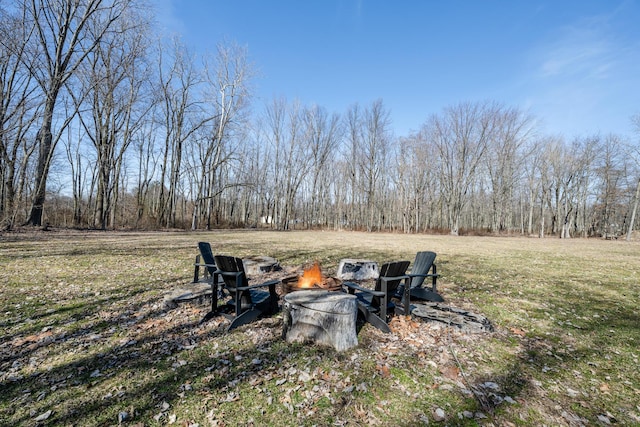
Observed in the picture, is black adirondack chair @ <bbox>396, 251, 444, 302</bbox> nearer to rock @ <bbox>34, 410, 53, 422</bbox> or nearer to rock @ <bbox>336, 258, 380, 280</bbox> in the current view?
rock @ <bbox>336, 258, 380, 280</bbox>

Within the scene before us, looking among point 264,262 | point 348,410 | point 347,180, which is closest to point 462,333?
point 348,410

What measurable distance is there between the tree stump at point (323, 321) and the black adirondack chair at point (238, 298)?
79 centimetres

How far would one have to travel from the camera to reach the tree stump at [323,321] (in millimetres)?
3615

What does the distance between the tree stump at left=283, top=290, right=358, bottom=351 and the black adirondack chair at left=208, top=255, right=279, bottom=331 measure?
0.79 meters

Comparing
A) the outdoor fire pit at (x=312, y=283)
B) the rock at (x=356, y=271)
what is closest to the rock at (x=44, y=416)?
the outdoor fire pit at (x=312, y=283)

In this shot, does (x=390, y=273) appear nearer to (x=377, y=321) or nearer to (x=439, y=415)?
(x=377, y=321)

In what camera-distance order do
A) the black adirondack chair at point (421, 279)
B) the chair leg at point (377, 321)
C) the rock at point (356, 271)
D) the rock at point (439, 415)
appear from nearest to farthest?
the rock at point (439, 415), the chair leg at point (377, 321), the black adirondack chair at point (421, 279), the rock at point (356, 271)

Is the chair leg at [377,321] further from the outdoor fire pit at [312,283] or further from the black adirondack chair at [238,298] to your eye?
the black adirondack chair at [238,298]

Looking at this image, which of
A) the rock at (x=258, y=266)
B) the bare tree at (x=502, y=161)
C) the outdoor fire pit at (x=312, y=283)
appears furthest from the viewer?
the bare tree at (x=502, y=161)

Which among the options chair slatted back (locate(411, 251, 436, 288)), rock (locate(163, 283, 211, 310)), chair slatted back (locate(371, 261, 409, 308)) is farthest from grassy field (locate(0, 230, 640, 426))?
chair slatted back (locate(411, 251, 436, 288))

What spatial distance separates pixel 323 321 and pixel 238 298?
141 cm

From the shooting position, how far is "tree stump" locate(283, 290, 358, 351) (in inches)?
142

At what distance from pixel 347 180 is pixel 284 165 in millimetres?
12238

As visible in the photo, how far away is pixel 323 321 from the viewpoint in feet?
12.0
